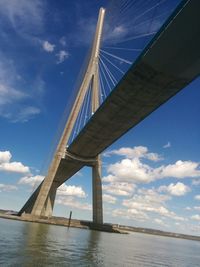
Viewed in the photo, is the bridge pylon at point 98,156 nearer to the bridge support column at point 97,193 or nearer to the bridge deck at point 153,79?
the bridge support column at point 97,193

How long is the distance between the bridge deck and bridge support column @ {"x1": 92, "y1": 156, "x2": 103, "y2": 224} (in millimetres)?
5948

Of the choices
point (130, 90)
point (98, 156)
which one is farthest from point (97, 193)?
point (130, 90)

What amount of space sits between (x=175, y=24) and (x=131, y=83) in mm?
8616

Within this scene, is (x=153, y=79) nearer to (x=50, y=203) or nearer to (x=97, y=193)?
(x=97, y=193)

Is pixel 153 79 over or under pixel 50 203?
under

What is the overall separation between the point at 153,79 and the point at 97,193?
2406 centimetres

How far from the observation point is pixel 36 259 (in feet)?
45.3

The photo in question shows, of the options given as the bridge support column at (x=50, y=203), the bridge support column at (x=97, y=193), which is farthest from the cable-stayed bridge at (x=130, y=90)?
the bridge support column at (x=50, y=203)

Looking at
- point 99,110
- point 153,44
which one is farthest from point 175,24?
point 99,110

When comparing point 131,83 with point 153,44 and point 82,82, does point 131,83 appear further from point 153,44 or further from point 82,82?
point 82,82

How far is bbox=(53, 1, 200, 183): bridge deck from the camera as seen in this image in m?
20.5

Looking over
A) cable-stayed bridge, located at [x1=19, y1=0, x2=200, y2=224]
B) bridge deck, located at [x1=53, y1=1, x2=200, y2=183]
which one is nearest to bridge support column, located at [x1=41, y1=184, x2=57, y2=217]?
cable-stayed bridge, located at [x1=19, y1=0, x2=200, y2=224]

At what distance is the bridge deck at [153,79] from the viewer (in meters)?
20.5

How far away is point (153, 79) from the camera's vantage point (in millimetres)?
27500
